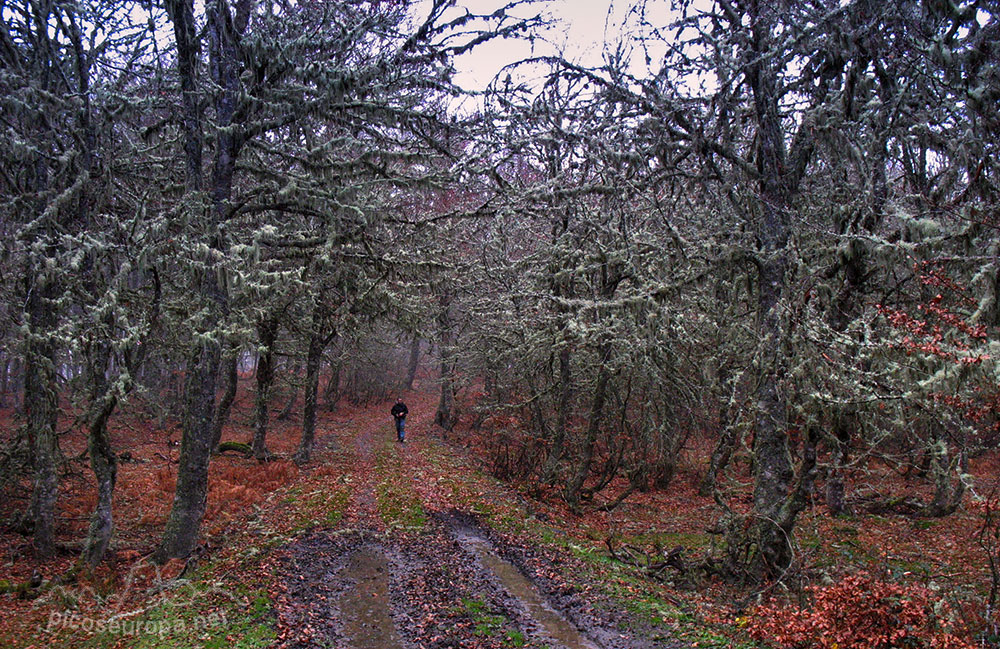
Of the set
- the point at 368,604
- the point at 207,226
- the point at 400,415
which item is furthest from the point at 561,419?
the point at 400,415

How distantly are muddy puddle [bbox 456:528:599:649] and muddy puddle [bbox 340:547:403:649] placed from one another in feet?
5.16

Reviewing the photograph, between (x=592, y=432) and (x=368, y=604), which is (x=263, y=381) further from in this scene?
(x=368, y=604)

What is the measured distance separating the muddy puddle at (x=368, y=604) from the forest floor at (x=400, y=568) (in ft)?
0.10

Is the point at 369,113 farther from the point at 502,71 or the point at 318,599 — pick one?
the point at 318,599

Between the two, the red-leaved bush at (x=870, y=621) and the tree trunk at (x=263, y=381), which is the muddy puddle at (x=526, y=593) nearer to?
the red-leaved bush at (x=870, y=621)

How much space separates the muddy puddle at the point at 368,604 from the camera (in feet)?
20.8

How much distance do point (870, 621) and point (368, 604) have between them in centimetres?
555

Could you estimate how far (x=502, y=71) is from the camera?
27.0ft

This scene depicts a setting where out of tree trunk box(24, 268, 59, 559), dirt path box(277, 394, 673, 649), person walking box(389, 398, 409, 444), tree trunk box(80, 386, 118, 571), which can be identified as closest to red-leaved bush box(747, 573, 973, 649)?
dirt path box(277, 394, 673, 649)

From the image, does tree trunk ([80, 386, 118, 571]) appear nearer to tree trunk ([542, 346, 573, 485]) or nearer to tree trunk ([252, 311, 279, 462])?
tree trunk ([252, 311, 279, 462])

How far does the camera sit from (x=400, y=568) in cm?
868

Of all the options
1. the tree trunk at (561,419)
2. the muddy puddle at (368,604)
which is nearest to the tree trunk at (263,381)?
the tree trunk at (561,419)

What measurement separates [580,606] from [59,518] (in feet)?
31.1

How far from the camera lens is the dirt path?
633cm
